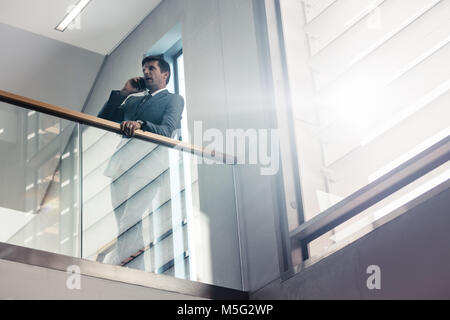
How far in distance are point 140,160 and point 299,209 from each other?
1046 millimetres

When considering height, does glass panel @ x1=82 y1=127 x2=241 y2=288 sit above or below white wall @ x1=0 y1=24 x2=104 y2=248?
below

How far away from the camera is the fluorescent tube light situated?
20.1 feet

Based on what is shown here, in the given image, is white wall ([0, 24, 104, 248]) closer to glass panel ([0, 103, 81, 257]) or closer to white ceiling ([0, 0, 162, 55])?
white ceiling ([0, 0, 162, 55])

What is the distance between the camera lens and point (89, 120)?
391cm

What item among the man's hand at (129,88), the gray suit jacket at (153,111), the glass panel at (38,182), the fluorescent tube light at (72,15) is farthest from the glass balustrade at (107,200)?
the fluorescent tube light at (72,15)

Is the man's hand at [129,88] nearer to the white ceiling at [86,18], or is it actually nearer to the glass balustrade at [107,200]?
the glass balustrade at [107,200]

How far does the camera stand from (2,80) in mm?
6672

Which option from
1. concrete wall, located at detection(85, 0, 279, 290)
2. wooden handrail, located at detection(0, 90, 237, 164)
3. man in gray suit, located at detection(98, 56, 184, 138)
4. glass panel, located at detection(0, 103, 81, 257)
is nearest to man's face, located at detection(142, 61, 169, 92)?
man in gray suit, located at detection(98, 56, 184, 138)

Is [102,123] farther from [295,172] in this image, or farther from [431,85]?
[431,85]

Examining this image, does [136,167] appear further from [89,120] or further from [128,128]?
[89,120]

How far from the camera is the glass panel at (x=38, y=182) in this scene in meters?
3.47

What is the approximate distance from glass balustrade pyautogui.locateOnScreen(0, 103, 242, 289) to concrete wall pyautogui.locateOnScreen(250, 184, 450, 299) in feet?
2.20

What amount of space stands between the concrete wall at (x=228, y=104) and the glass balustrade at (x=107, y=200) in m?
0.07
